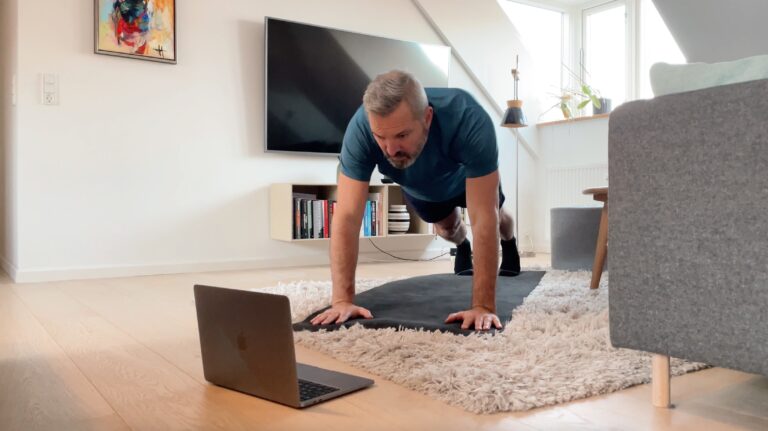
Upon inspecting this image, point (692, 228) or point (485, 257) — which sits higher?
point (692, 228)

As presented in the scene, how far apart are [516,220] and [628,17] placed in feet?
5.86

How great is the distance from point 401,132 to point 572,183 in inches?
137

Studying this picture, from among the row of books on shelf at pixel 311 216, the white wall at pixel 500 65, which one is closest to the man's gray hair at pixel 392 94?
the row of books on shelf at pixel 311 216

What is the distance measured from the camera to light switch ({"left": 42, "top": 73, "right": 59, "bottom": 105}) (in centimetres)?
319

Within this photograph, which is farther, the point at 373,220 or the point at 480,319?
the point at 373,220

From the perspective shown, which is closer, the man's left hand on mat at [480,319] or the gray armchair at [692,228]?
the gray armchair at [692,228]

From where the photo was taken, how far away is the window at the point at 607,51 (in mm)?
4895

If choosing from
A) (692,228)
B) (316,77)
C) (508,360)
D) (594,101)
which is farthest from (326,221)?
(692,228)

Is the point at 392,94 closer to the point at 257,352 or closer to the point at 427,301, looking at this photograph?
the point at 257,352

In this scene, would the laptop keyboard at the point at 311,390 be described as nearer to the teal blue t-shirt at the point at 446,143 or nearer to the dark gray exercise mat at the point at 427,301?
the dark gray exercise mat at the point at 427,301

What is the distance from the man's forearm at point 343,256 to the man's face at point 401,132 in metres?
0.24

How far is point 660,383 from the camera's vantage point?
3.76 feet

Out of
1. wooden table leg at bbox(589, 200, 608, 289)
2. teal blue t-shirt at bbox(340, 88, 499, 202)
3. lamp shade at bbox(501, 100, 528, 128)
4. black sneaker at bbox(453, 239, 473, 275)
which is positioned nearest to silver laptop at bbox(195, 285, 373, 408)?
teal blue t-shirt at bbox(340, 88, 499, 202)

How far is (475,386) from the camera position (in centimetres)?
121
